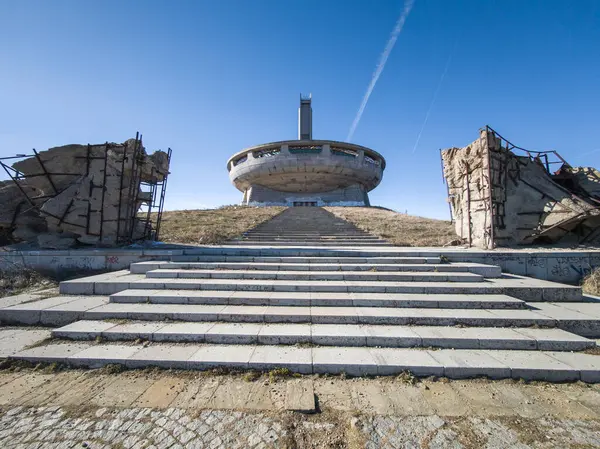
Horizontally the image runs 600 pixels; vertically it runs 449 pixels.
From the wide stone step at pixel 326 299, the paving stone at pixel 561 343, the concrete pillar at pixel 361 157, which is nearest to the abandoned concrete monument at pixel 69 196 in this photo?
the wide stone step at pixel 326 299

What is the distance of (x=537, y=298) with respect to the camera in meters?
5.20

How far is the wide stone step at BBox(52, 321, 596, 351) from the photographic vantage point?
11.8 ft

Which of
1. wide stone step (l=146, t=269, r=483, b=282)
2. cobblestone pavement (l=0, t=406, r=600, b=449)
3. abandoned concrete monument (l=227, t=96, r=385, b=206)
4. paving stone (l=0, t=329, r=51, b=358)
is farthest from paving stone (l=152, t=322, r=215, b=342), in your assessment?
abandoned concrete monument (l=227, t=96, r=385, b=206)

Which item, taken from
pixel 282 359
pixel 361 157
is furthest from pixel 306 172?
pixel 282 359

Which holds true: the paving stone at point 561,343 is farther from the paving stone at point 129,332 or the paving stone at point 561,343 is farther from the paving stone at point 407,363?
the paving stone at point 129,332

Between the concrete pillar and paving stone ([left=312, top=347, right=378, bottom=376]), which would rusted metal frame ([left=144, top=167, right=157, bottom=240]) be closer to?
paving stone ([left=312, top=347, right=378, bottom=376])

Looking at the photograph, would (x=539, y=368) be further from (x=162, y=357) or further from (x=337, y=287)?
(x=162, y=357)

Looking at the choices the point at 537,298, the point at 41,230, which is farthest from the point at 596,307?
the point at 41,230

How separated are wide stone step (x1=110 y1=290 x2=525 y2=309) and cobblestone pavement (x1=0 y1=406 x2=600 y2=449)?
7.43 ft

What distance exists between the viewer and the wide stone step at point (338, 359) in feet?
10.1

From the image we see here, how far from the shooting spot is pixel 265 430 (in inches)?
90.9

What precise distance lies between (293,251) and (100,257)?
5.50m

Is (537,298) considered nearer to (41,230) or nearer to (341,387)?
(341,387)

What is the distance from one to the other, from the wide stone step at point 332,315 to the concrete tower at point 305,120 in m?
33.9
